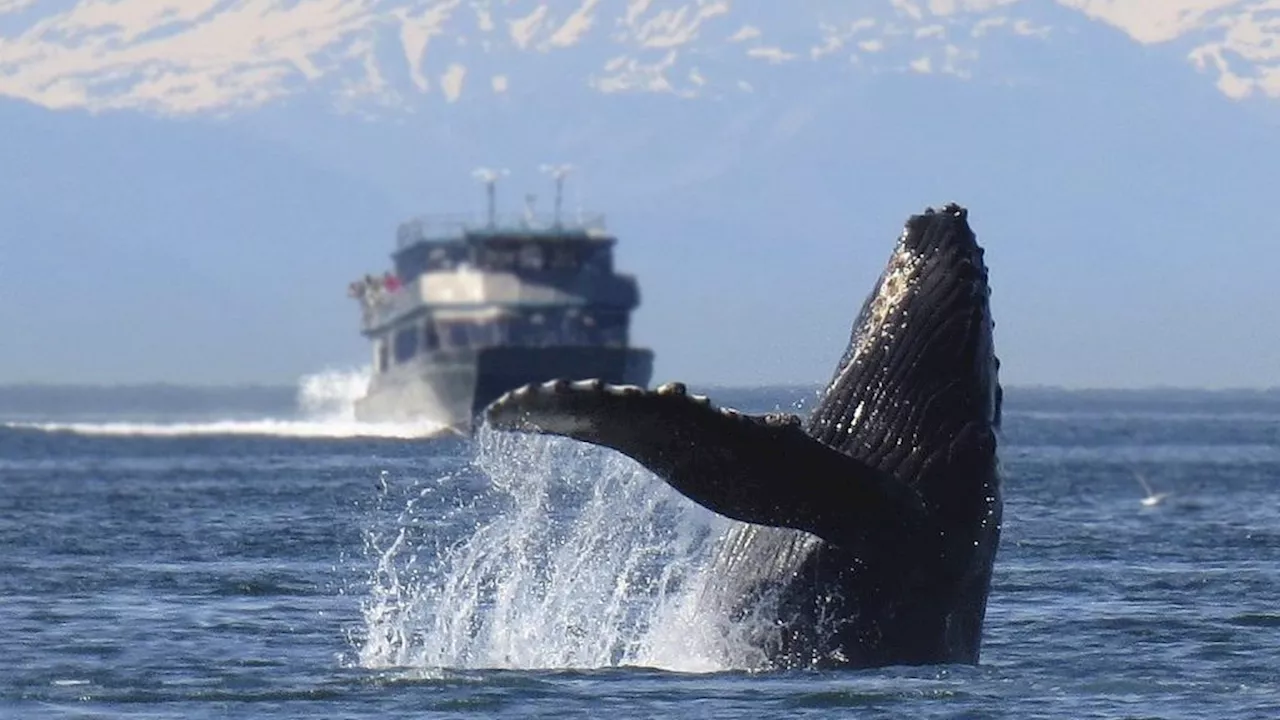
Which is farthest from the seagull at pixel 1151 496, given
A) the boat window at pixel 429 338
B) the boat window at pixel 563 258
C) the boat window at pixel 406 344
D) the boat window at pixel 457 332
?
the boat window at pixel 406 344

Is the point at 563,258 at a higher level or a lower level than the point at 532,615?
higher

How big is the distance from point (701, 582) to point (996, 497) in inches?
72.8

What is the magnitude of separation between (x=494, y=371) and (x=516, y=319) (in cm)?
351

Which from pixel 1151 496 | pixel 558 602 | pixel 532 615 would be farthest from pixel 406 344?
pixel 532 615

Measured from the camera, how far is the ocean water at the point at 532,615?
1422 cm

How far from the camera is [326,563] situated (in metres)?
24.8

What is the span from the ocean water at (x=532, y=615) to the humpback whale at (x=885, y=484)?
346 millimetres

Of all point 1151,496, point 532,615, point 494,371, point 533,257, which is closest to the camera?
point 532,615

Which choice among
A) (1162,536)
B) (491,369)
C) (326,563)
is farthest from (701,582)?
(491,369)

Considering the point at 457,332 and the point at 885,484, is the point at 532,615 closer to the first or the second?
the point at 885,484

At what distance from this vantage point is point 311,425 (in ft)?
341

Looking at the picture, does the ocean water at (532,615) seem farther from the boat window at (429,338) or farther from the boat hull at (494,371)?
the boat window at (429,338)

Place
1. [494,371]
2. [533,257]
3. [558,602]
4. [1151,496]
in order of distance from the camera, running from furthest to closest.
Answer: [533,257], [494,371], [1151,496], [558,602]

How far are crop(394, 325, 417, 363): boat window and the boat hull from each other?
325 cm
